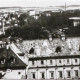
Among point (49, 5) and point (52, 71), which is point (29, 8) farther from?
point (52, 71)

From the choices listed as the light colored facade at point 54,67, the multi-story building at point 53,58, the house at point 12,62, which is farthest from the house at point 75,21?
the house at point 12,62

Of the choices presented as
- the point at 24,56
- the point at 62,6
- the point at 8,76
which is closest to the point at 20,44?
the point at 24,56

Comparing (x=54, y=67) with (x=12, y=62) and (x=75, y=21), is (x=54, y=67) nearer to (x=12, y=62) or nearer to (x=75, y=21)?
(x=12, y=62)

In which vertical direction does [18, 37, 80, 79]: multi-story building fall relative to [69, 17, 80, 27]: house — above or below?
below
